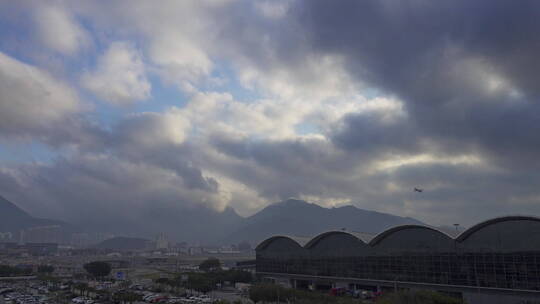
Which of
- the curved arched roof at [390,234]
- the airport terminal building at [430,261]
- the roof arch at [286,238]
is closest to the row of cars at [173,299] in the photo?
the airport terminal building at [430,261]

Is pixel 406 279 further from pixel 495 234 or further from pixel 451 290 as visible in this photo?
pixel 495 234

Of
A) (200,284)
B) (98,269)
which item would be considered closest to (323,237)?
(200,284)

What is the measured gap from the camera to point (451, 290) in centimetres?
5047

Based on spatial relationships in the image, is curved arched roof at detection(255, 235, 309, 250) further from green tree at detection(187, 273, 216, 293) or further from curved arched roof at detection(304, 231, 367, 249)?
green tree at detection(187, 273, 216, 293)

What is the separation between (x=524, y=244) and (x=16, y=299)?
226ft

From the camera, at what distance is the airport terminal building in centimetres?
4461

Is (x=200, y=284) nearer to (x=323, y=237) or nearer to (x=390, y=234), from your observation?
(x=323, y=237)

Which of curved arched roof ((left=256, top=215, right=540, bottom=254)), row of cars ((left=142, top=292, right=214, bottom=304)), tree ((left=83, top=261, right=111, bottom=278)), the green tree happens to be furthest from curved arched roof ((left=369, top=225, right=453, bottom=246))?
tree ((left=83, top=261, right=111, bottom=278))

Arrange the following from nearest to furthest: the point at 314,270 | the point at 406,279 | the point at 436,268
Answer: the point at 436,268, the point at 406,279, the point at 314,270

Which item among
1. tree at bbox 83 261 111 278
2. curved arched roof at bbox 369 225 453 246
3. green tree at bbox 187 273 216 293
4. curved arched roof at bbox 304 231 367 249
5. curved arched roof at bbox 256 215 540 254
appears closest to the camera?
curved arched roof at bbox 256 215 540 254

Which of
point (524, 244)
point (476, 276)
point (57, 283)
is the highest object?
point (524, 244)

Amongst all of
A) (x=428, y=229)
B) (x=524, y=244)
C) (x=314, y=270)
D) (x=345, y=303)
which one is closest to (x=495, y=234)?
(x=524, y=244)

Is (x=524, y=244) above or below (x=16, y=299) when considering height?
above

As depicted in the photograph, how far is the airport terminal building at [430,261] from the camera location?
4461 cm
